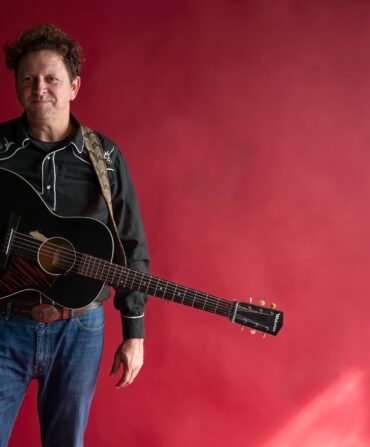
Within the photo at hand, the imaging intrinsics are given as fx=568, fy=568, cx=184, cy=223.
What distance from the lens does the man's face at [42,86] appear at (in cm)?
167

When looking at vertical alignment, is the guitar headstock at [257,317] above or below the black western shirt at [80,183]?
below

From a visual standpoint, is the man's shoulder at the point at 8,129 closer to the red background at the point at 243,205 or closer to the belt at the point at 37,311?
the belt at the point at 37,311

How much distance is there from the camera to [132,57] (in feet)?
7.63

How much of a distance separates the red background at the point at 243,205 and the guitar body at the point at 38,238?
714mm

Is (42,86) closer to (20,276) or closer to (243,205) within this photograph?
(20,276)

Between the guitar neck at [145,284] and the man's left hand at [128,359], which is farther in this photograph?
the man's left hand at [128,359]

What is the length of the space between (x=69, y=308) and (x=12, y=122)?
0.59m

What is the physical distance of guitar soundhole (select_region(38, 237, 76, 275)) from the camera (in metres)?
1.62

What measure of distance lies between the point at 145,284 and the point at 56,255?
0.90 feet

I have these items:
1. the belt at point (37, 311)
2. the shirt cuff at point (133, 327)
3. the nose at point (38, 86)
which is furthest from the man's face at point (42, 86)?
the shirt cuff at point (133, 327)

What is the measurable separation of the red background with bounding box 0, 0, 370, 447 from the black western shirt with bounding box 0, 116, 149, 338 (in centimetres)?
51

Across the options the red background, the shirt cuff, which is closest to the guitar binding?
the shirt cuff

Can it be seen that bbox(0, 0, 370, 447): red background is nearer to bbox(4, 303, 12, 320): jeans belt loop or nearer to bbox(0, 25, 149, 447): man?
bbox(0, 25, 149, 447): man

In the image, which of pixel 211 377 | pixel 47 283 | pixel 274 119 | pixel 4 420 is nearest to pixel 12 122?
pixel 47 283
